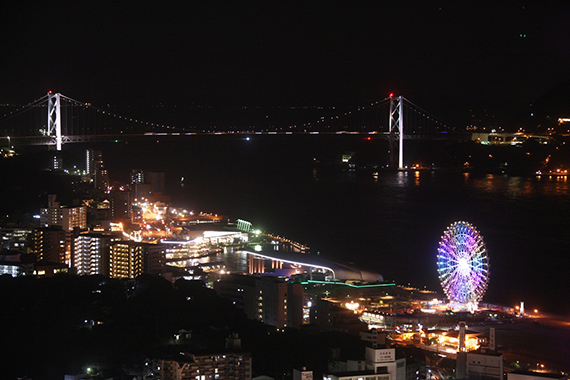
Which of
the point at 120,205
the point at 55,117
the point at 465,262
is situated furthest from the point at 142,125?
the point at 465,262

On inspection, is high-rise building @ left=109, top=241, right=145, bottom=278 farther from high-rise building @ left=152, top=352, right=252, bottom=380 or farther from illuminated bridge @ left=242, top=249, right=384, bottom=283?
high-rise building @ left=152, top=352, right=252, bottom=380

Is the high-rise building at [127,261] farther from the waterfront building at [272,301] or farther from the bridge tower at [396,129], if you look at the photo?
the bridge tower at [396,129]

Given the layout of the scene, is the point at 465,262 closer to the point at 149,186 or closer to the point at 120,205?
the point at 120,205

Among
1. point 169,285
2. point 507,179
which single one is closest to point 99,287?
point 169,285

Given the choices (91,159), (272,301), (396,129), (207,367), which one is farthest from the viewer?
(396,129)

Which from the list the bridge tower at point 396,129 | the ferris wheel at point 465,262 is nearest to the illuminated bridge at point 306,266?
the ferris wheel at point 465,262

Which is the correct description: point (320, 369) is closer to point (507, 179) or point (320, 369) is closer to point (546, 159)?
point (507, 179)

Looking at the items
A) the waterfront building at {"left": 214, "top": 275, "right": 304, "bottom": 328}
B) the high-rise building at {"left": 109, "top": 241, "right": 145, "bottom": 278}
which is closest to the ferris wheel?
the waterfront building at {"left": 214, "top": 275, "right": 304, "bottom": 328}
